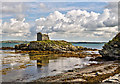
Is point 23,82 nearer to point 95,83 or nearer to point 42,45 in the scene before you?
point 95,83

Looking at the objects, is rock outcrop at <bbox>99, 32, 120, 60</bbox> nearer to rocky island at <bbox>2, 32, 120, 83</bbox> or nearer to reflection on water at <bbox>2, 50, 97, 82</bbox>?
rocky island at <bbox>2, 32, 120, 83</bbox>

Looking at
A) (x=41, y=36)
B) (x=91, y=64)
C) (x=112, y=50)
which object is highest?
(x=41, y=36)

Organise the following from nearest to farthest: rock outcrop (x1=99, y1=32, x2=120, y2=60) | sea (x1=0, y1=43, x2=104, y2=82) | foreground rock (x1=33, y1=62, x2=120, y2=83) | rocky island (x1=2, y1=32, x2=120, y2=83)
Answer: foreground rock (x1=33, y1=62, x2=120, y2=83)
rocky island (x1=2, y1=32, x2=120, y2=83)
sea (x1=0, y1=43, x2=104, y2=82)
rock outcrop (x1=99, y1=32, x2=120, y2=60)

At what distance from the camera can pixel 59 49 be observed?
11519 cm

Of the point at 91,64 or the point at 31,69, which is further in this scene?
the point at 91,64

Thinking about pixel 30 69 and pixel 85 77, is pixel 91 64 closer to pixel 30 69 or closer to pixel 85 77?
pixel 85 77

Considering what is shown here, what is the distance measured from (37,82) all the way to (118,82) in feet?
56.0

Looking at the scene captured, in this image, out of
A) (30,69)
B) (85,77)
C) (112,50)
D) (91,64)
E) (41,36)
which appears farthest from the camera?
(41,36)

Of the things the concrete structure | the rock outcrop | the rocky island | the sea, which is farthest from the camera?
the concrete structure

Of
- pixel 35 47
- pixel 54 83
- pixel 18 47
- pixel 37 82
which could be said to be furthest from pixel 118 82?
pixel 18 47

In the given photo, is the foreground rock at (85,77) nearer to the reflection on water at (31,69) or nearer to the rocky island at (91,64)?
the rocky island at (91,64)

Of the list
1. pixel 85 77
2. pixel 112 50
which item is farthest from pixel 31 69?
pixel 112 50

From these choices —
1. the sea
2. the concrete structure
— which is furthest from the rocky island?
the sea

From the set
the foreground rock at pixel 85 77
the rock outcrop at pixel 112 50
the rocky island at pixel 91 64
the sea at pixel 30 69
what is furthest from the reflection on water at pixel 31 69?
the rock outcrop at pixel 112 50
